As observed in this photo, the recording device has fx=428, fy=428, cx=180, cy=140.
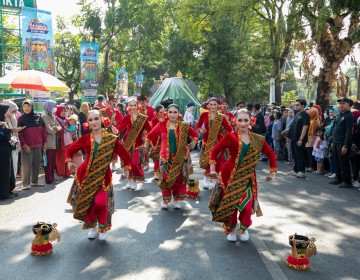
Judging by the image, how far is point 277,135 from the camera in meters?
14.0

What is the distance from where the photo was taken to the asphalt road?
14.9 feet

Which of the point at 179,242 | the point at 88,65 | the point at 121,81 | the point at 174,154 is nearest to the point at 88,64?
the point at 88,65

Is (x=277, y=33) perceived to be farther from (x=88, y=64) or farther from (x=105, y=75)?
(x=105, y=75)

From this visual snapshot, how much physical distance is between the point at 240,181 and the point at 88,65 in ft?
52.2

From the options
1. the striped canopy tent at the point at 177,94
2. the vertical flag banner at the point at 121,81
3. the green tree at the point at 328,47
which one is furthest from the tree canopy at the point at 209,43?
the striped canopy tent at the point at 177,94

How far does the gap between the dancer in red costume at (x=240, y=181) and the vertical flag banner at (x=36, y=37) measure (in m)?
10.8

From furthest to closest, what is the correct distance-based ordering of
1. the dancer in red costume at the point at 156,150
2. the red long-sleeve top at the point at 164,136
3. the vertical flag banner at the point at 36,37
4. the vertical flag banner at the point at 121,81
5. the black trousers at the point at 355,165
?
the vertical flag banner at the point at 121,81 < the vertical flag banner at the point at 36,37 < the black trousers at the point at 355,165 < the dancer in red costume at the point at 156,150 < the red long-sleeve top at the point at 164,136

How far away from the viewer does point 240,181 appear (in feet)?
18.0

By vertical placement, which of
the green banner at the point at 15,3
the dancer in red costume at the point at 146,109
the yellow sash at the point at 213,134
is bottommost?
the yellow sash at the point at 213,134

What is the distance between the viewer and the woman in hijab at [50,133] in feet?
32.6

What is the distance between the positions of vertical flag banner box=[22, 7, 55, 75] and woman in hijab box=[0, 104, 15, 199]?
22.2 ft

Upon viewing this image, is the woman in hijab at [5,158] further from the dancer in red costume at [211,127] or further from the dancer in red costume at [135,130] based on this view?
the dancer in red costume at [211,127]

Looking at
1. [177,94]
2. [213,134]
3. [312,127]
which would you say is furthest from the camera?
[177,94]

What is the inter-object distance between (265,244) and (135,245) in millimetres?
1656
